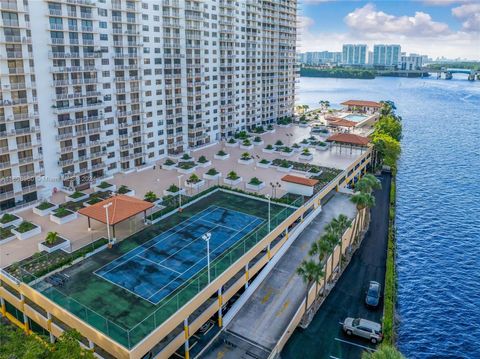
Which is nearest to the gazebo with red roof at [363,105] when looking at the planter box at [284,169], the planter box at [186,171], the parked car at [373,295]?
the planter box at [284,169]

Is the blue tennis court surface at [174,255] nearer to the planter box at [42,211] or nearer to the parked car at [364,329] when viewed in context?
the parked car at [364,329]

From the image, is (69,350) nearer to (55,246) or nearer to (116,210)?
(55,246)

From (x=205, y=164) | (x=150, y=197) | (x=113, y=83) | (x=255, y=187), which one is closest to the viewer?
(x=150, y=197)

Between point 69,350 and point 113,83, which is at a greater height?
point 113,83

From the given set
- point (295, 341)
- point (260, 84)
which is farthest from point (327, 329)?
point (260, 84)

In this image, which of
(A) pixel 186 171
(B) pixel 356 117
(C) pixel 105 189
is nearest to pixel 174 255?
(C) pixel 105 189

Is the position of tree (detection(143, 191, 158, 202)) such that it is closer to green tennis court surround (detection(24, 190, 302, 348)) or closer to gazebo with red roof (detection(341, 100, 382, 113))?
green tennis court surround (detection(24, 190, 302, 348))
